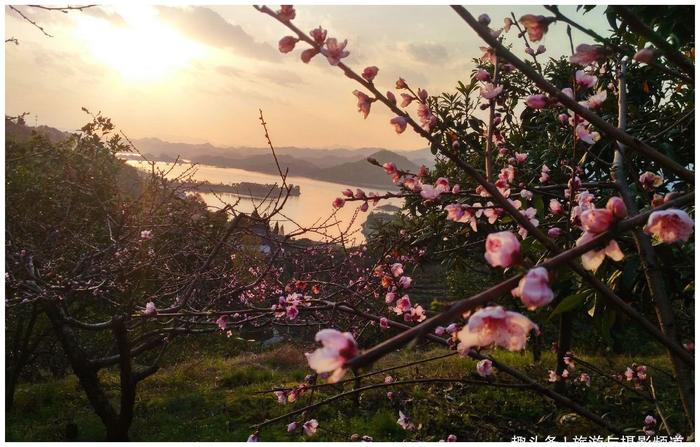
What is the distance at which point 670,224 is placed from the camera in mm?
887

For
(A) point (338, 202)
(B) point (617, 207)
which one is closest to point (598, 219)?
(B) point (617, 207)

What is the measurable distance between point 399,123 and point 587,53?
571 mm

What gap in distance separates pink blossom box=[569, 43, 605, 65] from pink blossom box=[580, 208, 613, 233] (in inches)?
18.2

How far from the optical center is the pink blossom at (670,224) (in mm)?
867

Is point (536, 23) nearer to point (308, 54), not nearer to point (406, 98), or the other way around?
point (308, 54)

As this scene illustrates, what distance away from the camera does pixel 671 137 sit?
327 cm

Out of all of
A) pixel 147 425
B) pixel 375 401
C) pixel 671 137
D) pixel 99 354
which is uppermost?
pixel 671 137

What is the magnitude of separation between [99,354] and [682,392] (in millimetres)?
9641

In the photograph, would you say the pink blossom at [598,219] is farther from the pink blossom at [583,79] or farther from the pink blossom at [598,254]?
the pink blossom at [583,79]

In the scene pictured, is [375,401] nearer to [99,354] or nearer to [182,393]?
[182,393]

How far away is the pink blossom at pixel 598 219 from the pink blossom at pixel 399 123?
30.2 inches

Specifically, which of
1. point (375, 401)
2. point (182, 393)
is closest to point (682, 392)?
point (375, 401)

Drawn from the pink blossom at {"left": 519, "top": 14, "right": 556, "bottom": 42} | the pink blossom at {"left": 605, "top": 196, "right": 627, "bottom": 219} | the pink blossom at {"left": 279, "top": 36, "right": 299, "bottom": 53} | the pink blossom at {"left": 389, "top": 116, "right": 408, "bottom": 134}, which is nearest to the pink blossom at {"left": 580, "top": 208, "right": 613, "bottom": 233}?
the pink blossom at {"left": 605, "top": 196, "right": 627, "bottom": 219}

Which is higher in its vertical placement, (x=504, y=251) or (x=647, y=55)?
(x=647, y=55)
